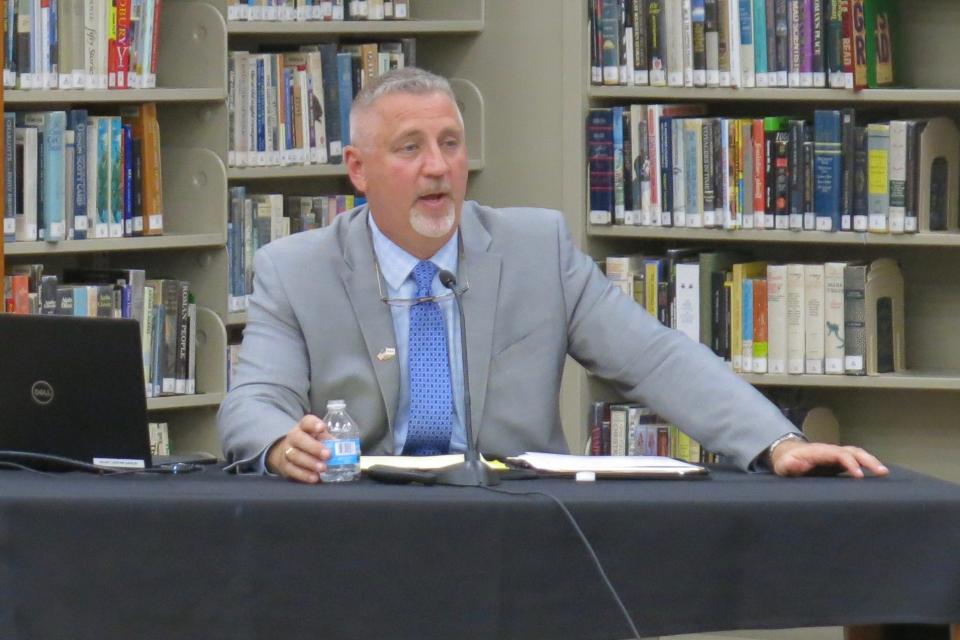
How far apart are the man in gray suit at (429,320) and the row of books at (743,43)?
4.57ft

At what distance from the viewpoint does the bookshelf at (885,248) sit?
387cm

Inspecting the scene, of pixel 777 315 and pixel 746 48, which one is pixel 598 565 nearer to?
pixel 777 315

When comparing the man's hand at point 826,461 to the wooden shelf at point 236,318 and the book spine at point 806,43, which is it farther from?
the wooden shelf at point 236,318

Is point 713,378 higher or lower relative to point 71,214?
lower

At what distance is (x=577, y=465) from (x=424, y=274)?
23.6 inches

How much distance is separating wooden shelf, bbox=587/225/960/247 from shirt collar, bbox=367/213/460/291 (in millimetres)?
1444

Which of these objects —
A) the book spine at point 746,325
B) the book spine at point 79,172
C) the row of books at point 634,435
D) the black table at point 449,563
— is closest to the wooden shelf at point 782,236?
the book spine at point 746,325

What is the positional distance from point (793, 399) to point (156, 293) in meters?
1.67

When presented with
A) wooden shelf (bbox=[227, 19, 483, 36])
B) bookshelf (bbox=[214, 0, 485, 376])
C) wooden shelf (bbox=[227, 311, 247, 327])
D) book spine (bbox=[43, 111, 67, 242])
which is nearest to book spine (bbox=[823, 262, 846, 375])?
bookshelf (bbox=[214, 0, 485, 376])

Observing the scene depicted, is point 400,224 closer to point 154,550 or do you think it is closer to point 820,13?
point 154,550

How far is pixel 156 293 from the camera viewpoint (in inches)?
152

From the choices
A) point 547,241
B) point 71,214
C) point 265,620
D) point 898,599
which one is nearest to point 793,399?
point 547,241

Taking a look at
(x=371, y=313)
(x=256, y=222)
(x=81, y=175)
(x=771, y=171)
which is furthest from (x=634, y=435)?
(x=371, y=313)

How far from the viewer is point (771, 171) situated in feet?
12.8
